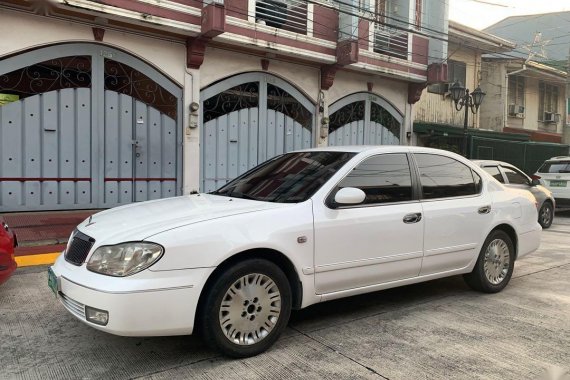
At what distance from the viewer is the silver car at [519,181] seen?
9680 millimetres

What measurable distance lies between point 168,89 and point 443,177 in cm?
760

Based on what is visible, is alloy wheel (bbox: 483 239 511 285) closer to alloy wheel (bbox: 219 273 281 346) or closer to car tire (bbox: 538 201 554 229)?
alloy wheel (bbox: 219 273 281 346)

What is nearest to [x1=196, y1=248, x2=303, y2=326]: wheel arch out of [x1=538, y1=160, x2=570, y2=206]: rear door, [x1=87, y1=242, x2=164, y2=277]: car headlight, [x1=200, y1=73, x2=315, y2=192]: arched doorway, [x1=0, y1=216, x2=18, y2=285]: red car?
[x1=87, y1=242, x2=164, y2=277]: car headlight

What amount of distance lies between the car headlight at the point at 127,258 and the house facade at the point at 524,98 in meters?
21.7

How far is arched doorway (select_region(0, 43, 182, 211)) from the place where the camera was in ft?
30.4

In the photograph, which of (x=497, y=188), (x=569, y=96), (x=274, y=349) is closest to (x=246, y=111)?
(x=497, y=188)

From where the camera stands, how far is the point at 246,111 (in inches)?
479

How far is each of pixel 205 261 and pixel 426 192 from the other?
95.9 inches

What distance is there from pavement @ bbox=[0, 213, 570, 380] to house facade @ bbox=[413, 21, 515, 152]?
12.5m

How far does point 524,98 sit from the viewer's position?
78.0 feet

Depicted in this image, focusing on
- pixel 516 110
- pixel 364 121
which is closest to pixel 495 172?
pixel 364 121

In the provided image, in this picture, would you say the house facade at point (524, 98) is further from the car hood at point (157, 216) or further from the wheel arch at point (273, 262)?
the wheel arch at point (273, 262)

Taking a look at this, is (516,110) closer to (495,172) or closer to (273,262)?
(495,172)

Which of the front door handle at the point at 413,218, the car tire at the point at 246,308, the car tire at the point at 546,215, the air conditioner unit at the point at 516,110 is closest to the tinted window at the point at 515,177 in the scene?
the car tire at the point at 546,215
